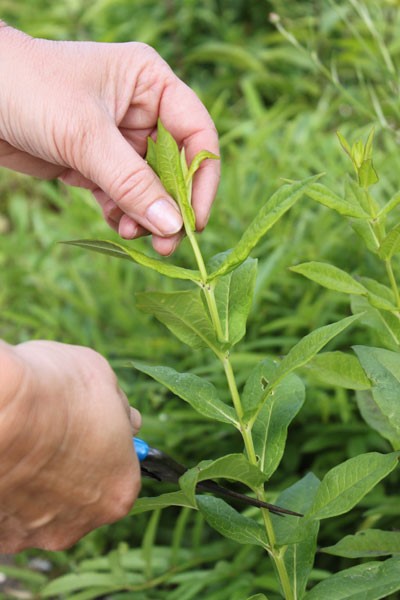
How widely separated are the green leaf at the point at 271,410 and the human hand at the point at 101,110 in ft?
0.73

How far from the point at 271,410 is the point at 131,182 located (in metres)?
0.33

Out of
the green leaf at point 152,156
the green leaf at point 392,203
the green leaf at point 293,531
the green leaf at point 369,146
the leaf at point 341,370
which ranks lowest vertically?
the green leaf at point 293,531

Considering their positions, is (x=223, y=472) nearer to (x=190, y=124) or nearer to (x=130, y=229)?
(x=130, y=229)

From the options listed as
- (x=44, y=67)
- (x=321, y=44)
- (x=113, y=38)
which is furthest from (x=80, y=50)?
(x=113, y=38)

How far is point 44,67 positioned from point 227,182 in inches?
42.7

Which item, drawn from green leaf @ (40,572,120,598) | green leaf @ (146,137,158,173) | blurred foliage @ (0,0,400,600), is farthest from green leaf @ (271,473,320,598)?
green leaf @ (40,572,120,598)

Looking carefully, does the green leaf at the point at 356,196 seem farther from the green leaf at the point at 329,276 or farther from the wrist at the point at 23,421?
the wrist at the point at 23,421

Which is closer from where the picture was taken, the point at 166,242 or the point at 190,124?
the point at 166,242

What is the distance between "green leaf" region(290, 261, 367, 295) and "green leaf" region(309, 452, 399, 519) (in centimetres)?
20

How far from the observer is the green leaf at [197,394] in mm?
958

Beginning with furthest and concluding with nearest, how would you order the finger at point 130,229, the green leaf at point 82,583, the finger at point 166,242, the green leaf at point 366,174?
1. the green leaf at point 82,583
2. the finger at point 130,229
3. the finger at point 166,242
4. the green leaf at point 366,174

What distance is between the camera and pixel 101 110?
123cm

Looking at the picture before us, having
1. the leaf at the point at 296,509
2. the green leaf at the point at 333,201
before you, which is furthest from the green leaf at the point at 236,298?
the leaf at the point at 296,509

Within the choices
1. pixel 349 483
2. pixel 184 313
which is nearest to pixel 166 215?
pixel 184 313
